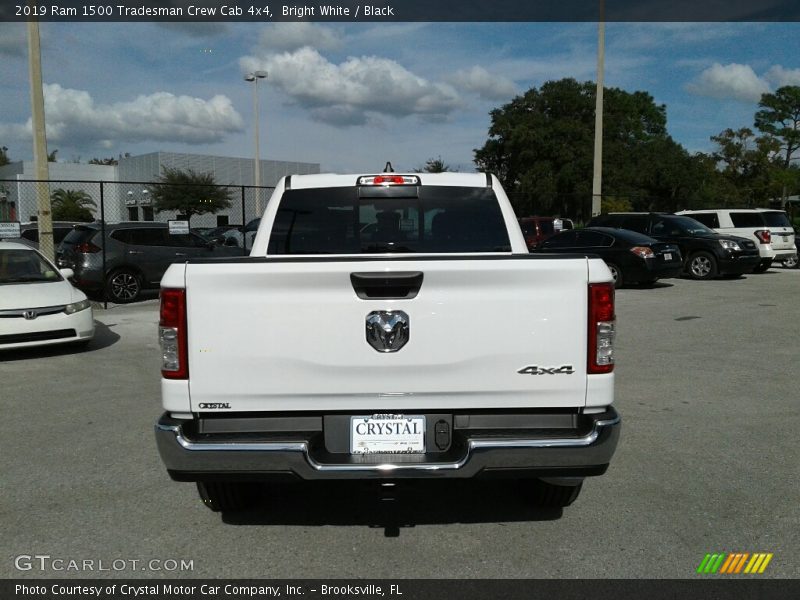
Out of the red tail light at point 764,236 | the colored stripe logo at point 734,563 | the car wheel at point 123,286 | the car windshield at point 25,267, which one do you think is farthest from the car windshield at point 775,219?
the colored stripe logo at point 734,563

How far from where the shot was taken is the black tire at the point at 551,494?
13.4 ft

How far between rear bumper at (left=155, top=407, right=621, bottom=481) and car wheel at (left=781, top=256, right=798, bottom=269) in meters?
20.4

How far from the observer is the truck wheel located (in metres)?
4.02

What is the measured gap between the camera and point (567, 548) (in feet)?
12.2

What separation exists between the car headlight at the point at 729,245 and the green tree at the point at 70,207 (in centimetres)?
4534

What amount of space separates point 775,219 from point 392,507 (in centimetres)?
1993

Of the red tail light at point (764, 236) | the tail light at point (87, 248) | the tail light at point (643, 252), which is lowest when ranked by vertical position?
the tail light at point (643, 252)

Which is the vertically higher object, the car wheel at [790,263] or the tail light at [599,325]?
the tail light at [599,325]

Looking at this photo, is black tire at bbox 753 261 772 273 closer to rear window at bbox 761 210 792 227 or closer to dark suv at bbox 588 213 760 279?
rear window at bbox 761 210 792 227

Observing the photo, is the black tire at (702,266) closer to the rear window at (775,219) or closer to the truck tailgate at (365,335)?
the rear window at (775,219)

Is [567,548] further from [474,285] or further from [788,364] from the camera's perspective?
[788,364]

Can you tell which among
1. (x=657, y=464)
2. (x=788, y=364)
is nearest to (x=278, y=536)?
(x=657, y=464)

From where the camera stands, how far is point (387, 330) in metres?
3.32

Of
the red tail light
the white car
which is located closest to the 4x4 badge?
the white car
